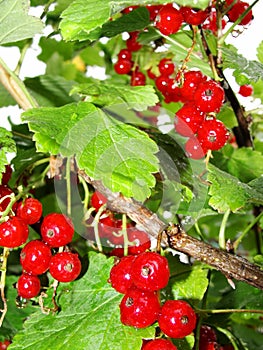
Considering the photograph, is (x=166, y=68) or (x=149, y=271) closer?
(x=149, y=271)

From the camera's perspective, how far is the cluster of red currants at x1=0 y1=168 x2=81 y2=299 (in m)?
0.69

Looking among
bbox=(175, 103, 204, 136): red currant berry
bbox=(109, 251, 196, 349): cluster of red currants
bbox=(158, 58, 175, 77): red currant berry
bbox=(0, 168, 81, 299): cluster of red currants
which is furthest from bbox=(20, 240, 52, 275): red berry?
bbox=(158, 58, 175, 77): red currant berry

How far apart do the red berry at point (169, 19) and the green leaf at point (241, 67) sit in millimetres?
93

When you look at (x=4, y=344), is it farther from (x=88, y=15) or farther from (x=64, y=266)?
(x=88, y=15)

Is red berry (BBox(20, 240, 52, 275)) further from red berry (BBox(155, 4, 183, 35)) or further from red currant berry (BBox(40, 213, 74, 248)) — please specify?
red berry (BBox(155, 4, 183, 35))

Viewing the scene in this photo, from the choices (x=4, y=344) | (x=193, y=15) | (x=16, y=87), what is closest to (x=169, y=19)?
(x=193, y=15)

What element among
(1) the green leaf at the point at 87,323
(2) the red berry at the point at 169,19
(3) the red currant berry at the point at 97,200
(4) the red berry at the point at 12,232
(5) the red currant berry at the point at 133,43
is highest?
(2) the red berry at the point at 169,19

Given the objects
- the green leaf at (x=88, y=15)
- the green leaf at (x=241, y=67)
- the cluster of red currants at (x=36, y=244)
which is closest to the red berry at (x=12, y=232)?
the cluster of red currants at (x=36, y=244)

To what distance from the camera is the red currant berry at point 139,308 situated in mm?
625

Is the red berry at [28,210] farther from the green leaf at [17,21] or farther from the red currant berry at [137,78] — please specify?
the red currant berry at [137,78]

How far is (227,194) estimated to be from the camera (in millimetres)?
674

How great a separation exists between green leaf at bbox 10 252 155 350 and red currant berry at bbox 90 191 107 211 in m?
0.06

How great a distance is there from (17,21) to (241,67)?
0.93 feet

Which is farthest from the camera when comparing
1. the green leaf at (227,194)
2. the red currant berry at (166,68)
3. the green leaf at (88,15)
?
the red currant berry at (166,68)
